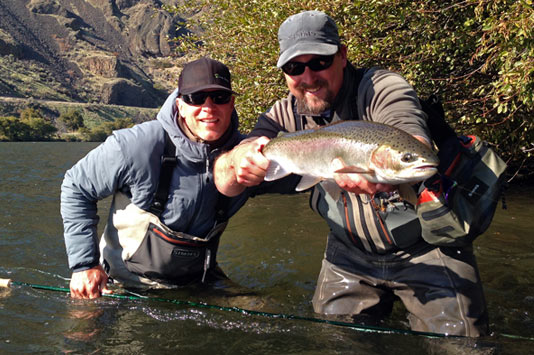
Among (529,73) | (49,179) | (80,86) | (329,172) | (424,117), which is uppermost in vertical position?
(80,86)

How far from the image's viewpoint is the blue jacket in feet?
14.7

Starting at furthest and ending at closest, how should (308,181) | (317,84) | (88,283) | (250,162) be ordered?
(88,283)
(317,84)
(250,162)
(308,181)

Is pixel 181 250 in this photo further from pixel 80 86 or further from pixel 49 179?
pixel 80 86

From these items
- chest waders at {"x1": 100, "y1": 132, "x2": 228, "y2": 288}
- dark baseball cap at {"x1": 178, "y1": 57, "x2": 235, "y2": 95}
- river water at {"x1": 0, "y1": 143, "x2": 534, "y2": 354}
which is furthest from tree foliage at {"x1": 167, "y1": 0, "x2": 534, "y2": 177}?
chest waders at {"x1": 100, "y1": 132, "x2": 228, "y2": 288}

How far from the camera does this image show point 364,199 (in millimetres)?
4020

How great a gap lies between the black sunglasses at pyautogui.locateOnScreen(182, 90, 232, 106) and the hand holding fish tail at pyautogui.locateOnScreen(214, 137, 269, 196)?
57 centimetres

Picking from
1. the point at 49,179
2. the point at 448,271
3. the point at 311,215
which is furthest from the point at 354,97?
the point at 49,179

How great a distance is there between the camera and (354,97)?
4.02 meters

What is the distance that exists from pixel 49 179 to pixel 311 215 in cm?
1429

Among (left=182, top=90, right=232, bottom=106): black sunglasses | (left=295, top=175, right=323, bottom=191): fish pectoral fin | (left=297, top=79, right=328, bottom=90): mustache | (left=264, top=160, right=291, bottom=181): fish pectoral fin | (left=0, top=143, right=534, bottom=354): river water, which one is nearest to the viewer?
(left=295, top=175, right=323, bottom=191): fish pectoral fin

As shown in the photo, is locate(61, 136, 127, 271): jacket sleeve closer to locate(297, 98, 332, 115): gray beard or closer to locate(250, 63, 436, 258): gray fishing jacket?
locate(250, 63, 436, 258): gray fishing jacket

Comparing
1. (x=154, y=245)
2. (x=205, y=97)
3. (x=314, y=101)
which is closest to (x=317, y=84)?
(x=314, y=101)

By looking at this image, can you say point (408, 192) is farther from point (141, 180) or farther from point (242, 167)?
point (141, 180)

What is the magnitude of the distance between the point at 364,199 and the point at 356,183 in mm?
959
